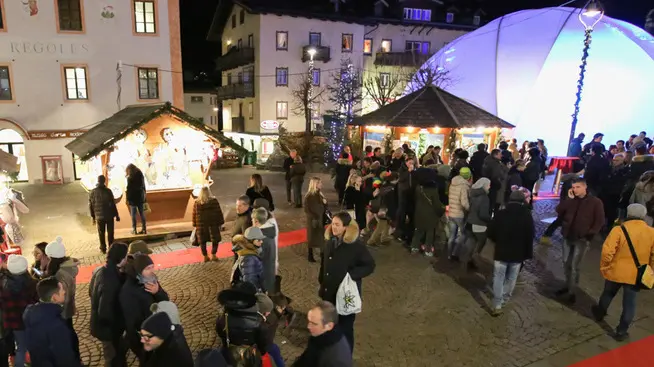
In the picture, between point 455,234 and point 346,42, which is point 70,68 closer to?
point 455,234

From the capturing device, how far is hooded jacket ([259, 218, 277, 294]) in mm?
5746

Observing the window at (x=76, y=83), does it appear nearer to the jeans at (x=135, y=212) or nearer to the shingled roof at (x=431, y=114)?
the jeans at (x=135, y=212)

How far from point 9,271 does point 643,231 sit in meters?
7.74

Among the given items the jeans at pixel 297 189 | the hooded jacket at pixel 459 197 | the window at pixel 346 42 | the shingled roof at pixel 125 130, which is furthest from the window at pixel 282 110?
the hooded jacket at pixel 459 197

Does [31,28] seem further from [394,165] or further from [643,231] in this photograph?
[643,231]

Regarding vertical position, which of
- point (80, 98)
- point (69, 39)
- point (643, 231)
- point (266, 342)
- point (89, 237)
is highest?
point (69, 39)

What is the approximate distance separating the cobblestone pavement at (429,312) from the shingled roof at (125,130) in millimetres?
3616

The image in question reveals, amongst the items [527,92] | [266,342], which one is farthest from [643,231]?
[527,92]

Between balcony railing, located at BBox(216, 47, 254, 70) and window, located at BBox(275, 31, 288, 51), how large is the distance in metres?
2.01

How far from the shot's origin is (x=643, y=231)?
5602mm

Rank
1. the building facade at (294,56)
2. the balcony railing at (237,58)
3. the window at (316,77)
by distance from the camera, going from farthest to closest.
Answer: the window at (316,77) → the balcony railing at (237,58) → the building facade at (294,56)

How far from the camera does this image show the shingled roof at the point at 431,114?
15.4 m

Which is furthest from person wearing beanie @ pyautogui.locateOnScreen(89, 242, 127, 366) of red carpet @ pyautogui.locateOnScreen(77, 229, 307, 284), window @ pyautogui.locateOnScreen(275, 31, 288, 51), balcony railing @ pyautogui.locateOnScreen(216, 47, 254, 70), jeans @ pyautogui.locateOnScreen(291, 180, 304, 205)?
balcony railing @ pyautogui.locateOnScreen(216, 47, 254, 70)

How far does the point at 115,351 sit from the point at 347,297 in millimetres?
2625
